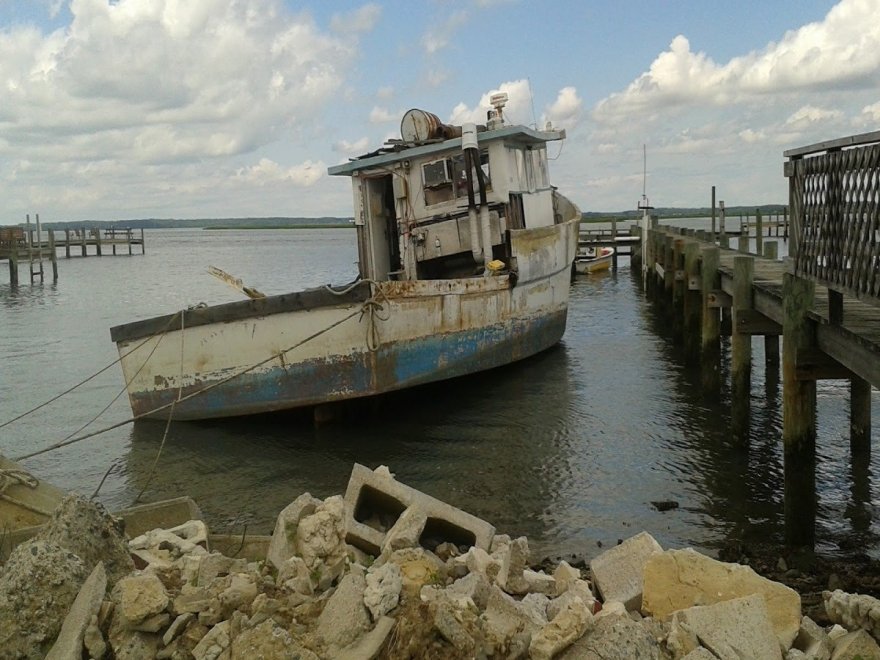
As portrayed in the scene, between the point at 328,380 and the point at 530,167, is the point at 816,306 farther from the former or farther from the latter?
the point at 530,167

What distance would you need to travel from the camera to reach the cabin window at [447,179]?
43.1ft

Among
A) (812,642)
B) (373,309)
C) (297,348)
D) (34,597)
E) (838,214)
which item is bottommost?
(812,642)

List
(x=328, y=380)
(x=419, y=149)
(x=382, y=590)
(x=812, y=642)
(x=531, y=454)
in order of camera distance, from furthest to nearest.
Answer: (x=419, y=149), (x=328, y=380), (x=531, y=454), (x=812, y=642), (x=382, y=590)

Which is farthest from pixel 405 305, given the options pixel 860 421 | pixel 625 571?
pixel 625 571

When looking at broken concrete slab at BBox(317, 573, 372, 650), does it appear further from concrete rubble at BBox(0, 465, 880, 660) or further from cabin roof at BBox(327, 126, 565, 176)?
cabin roof at BBox(327, 126, 565, 176)

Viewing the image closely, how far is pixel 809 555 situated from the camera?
6.85 m

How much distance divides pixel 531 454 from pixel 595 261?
28.1 metres

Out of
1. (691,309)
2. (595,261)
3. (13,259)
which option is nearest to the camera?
(691,309)

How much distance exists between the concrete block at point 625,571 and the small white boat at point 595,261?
105 feet

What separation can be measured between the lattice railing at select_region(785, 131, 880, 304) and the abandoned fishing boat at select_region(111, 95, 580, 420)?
5.32 m

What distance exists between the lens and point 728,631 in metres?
3.99

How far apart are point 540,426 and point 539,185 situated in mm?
5370

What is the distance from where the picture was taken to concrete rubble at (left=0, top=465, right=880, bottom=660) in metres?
3.84

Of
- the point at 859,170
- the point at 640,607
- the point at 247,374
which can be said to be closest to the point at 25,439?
the point at 247,374
